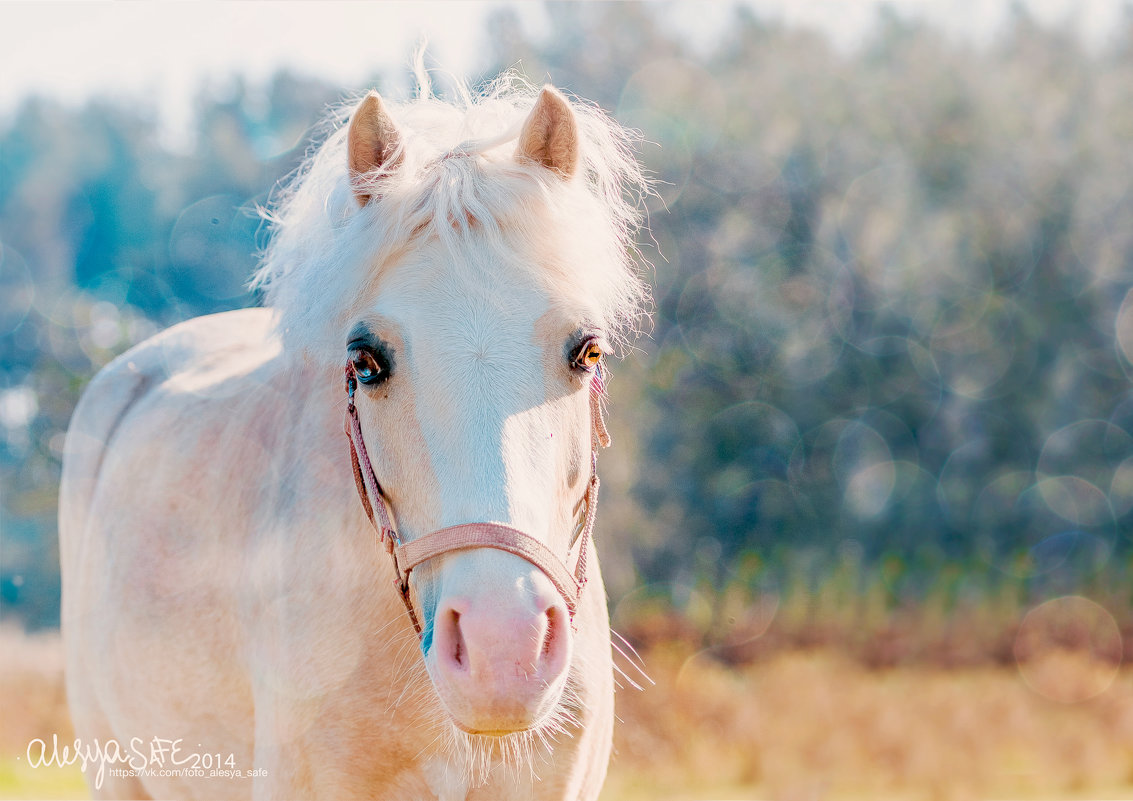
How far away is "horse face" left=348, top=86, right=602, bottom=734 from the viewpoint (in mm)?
1627

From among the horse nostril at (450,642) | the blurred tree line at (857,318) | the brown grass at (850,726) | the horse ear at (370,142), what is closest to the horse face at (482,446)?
the horse nostril at (450,642)

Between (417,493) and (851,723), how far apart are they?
8.94 metres

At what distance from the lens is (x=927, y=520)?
590 inches

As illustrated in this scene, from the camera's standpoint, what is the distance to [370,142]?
210cm

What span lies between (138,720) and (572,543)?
207 cm

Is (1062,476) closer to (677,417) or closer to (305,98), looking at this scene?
(677,417)

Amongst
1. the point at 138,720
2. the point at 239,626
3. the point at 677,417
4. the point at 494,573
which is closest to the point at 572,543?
the point at 494,573

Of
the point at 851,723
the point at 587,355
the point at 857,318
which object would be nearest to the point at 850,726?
the point at 851,723

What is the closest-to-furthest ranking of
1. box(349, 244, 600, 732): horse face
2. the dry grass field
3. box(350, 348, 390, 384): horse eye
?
box(349, 244, 600, 732): horse face
box(350, 348, 390, 384): horse eye
the dry grass field

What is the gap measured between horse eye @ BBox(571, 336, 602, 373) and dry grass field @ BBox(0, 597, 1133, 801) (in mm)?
7102

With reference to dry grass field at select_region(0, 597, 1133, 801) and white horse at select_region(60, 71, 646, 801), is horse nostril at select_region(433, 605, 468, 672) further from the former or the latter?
dry grass field at select_region(0, 597, 1133, 801)

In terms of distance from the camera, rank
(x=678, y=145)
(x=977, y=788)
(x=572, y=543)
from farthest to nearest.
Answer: (x=678, y=145) → (x=977, y=788) → (x=572, y=543)

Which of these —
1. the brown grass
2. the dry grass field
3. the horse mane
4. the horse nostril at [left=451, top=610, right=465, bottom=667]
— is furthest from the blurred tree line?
the horse nostril at [left=451, top=610, right=465, bottom=667]

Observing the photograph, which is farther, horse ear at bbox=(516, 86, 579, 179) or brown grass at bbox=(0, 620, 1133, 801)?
brown grass at bbox=(0, 620, 1133, 801)
